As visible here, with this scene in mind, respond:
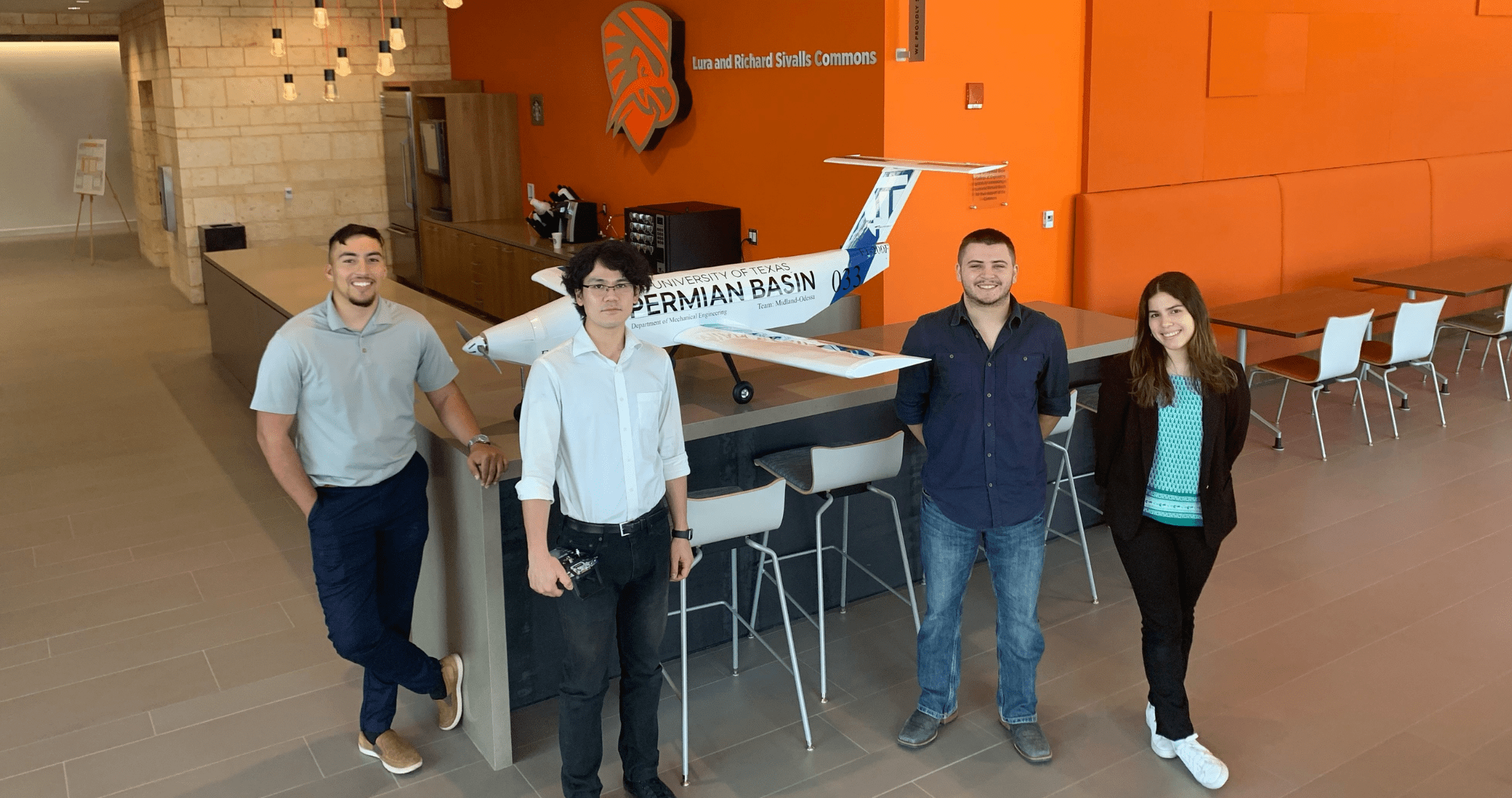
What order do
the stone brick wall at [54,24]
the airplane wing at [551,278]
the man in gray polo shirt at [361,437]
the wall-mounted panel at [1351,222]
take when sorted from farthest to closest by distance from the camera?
1. the stone brick wall at [54,24]
2. the wall-mounted panel at [1351,222]
3. the airplane wing at [551,278]
4. the man in gray polo shirt at [361,437]

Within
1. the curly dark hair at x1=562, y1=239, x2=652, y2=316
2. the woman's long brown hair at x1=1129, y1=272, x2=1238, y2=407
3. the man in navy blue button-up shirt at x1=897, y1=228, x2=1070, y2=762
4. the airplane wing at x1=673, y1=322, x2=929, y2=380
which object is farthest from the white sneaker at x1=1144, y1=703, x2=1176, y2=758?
the curly dark hair at x1=562, y1=239, x2=652, y2=316

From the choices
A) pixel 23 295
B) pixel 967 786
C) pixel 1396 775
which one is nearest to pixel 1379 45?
pixel 1396 775

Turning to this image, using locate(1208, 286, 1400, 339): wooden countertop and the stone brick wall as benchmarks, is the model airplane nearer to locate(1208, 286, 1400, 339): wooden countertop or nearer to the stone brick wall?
locate(1208, 286, 1400, 339): wooden countertop

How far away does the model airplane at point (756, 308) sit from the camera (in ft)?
11.2

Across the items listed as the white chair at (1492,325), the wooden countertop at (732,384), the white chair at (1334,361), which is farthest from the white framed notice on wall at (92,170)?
the white chair at (1492,325)

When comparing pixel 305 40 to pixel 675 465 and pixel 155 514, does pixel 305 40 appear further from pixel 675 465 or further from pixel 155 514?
pixel 675 465

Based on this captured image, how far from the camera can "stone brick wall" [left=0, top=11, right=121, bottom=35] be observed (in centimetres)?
1346

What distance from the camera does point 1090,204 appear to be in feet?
20.6

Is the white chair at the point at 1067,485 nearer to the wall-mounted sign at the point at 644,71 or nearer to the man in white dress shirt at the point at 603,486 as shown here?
the man in white dress shirt at the point at 603,486

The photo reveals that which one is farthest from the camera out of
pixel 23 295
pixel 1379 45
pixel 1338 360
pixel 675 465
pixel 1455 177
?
pixel 23 295

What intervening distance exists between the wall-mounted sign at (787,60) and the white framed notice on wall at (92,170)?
34.1ft

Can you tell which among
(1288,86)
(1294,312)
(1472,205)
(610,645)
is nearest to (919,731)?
(610,645)

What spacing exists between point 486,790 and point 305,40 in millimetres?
8845

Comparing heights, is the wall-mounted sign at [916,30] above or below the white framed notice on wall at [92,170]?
above
